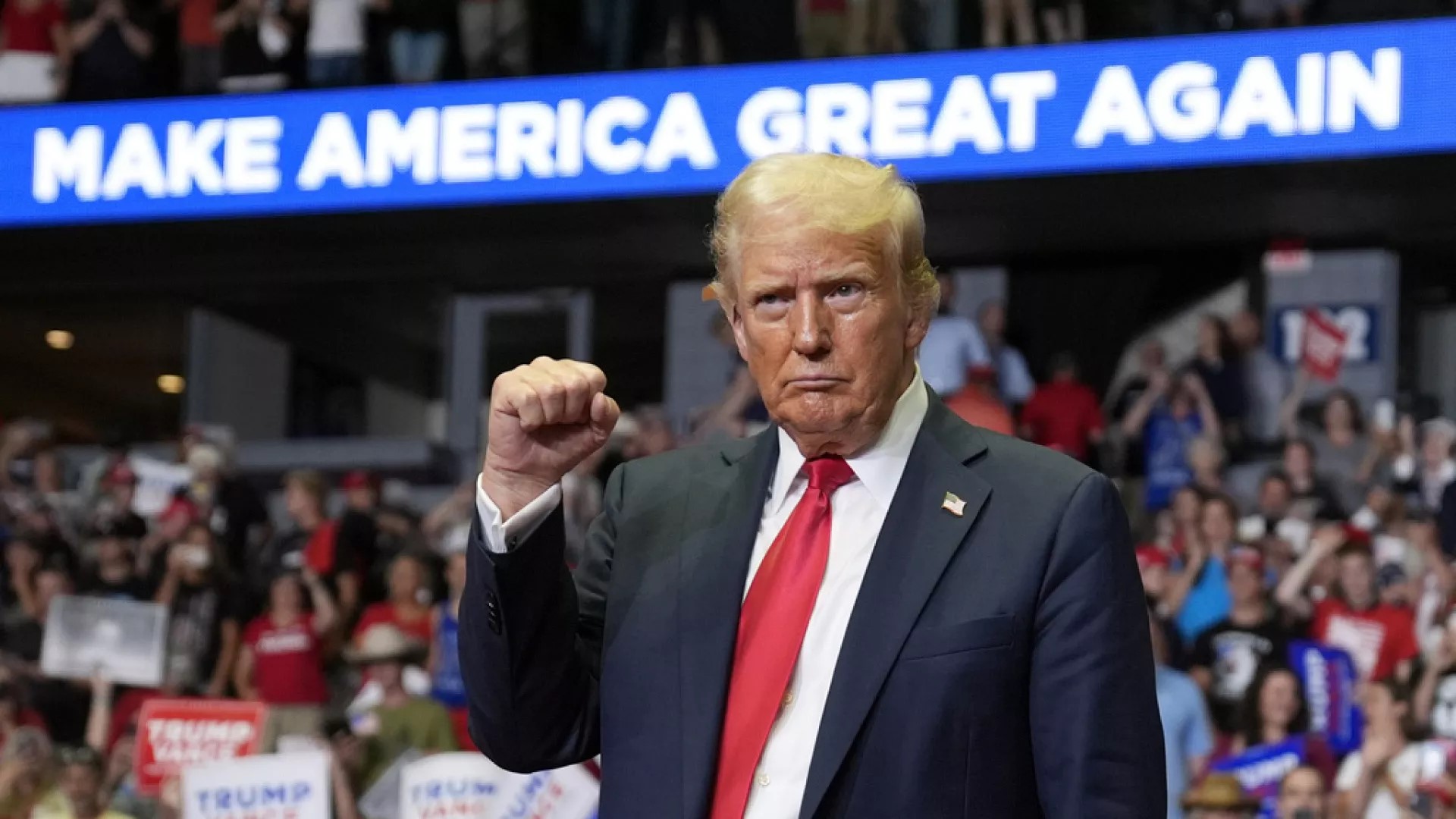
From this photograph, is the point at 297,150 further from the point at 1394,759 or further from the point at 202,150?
the point at 1394,759

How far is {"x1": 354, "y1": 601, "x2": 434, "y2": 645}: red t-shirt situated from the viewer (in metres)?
8.58

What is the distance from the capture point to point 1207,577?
7.83m

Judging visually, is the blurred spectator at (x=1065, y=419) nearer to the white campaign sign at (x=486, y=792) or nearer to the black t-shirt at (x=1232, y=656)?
the black t-shirt at (x=1232, y=656)

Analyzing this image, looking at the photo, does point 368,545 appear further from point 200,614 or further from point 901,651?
point 901,651

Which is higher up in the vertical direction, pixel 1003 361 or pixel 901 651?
pixel 1003 361

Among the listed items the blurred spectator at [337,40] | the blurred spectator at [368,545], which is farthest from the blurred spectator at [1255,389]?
the blurred spectator at [337,40]

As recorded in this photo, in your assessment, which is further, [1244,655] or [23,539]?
[23,539]

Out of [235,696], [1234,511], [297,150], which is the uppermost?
[297,150]

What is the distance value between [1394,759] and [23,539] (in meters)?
6.52

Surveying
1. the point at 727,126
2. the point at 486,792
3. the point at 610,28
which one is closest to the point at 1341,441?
the point at 727,126

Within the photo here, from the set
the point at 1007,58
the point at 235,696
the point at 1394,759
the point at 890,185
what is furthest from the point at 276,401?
the point at 890,185

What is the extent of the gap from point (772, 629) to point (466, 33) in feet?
30.3

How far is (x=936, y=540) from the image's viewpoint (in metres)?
1.71

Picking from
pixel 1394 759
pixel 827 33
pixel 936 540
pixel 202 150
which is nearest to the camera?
pixel 936 540
